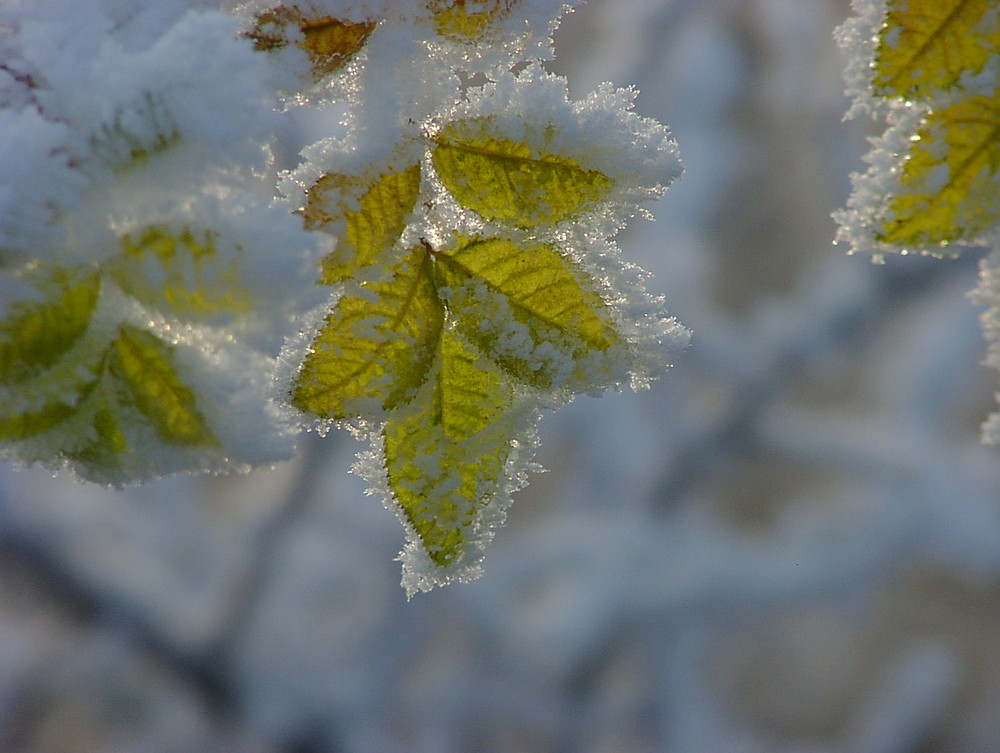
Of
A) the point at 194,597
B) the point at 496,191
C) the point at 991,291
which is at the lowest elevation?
the point at 194,597

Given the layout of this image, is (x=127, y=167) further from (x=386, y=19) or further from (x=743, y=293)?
(x=743, y=293)

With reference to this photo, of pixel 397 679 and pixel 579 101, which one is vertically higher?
pixel 579 101

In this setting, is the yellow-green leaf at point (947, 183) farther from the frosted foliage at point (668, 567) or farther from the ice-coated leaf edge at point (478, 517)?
the frosted foliage at point (668, 567)

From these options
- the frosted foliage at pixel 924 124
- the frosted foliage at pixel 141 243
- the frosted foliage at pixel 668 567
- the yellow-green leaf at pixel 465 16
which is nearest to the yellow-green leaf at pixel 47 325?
the frosted foliage at pixel 141 243

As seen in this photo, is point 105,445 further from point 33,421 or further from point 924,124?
point 924,124

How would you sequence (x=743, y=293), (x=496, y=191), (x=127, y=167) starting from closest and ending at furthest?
1. (x=127, y=167)
2. (x=496, y=191)
3. (x=743, y=293)

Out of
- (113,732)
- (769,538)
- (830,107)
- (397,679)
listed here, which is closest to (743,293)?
(830,107)

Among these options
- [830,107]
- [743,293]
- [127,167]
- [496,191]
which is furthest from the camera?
[743,293]
